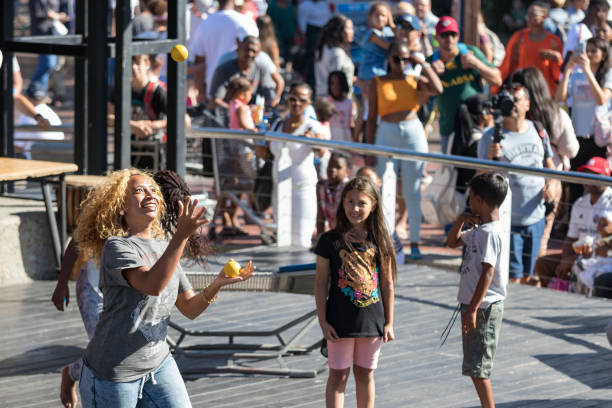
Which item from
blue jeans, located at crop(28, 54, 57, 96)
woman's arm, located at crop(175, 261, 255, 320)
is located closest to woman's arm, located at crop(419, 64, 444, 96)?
woman's arm, located at crop(175, 261, 255, 320)

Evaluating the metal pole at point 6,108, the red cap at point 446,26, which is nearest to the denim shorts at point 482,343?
the metal pole at point 6,108

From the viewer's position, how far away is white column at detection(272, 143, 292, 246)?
1043 cm

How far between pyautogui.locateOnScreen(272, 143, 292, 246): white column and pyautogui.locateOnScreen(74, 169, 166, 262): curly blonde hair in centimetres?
568

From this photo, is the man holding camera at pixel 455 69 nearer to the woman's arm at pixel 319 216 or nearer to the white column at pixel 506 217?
the woman's arm at pixel 319 216

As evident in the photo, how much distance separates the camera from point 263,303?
28.1ft

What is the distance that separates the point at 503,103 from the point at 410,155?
894 mm

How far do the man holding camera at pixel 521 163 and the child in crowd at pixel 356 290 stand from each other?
3927 millimetres

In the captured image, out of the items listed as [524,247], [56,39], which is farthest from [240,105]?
[524,247]

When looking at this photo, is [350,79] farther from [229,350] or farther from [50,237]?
[229,350]

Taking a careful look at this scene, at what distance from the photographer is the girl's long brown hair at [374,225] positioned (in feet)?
18.4

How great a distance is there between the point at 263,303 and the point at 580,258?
2.68 m

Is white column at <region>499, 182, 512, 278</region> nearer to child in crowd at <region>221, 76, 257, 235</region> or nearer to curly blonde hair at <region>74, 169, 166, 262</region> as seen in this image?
child in crowd at <region>221, 76, 257, 235</region>

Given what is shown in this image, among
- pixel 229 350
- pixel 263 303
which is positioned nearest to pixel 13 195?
pixel 263 303

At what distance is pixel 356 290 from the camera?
5520 millimetres
